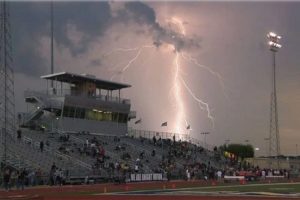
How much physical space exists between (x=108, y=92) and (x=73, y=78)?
24.8 feet

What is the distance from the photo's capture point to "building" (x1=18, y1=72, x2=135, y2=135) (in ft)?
218

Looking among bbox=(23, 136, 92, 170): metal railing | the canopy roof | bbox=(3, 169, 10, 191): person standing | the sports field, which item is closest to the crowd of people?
bbox=(3, 169, 10, 191): person standing

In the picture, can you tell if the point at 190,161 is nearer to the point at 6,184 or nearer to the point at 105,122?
the point at 105,122

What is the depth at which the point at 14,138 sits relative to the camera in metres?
52.8

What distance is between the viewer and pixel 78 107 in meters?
68.8

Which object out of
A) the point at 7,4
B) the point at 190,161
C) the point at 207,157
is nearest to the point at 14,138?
the point at 7,4

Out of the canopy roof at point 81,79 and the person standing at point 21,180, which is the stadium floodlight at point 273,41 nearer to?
the canopy roof at point 81,79

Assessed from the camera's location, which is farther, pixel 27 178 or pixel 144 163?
pixel 144 163

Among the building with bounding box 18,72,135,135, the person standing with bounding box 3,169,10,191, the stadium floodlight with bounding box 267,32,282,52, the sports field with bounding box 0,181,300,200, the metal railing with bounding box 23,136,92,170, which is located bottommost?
the sports field with bounding box 0,181,300,200

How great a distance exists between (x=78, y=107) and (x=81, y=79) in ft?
11.4

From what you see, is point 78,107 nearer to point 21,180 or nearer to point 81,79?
point 81,79

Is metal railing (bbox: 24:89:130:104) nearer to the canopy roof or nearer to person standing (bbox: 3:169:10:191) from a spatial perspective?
the canopy roof

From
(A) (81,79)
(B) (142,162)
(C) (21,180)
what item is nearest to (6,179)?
(C) (21,180)

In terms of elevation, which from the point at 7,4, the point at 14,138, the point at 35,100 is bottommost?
the point at 14,138
